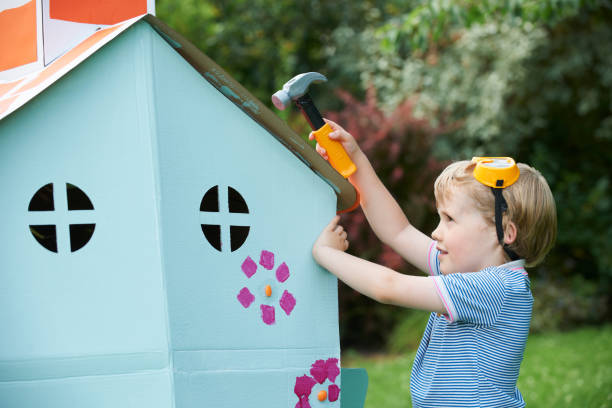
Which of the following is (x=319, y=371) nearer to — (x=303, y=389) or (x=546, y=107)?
(x=303, y=389)

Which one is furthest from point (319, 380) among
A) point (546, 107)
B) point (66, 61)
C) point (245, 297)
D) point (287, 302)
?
point (546, 107)

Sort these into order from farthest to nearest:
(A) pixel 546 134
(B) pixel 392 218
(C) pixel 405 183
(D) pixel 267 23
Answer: (D) pixel 267 23
(A) pixel 546 134
(C) pixel 405 183
(B) pixel 392 218

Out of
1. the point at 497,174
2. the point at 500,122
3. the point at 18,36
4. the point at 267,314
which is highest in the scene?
the point at 500,122

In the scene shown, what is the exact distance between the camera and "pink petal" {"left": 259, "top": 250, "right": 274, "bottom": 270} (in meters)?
1.72

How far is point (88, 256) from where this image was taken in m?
1.48

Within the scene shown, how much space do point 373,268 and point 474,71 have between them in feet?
20.2

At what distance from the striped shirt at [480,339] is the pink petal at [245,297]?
497 millimetres

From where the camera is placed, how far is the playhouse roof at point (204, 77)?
1.46 metres

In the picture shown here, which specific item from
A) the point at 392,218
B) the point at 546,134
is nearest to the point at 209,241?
the point at 392,218

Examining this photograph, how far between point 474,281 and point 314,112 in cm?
68

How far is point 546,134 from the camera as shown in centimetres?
848

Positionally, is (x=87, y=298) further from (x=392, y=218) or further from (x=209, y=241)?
(x=392, y=218)

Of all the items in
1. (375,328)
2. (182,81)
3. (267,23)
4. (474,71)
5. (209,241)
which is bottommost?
(375,328)

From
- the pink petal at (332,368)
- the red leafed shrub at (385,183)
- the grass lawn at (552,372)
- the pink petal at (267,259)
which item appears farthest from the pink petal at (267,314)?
the red leafed shrub at (385,183)
